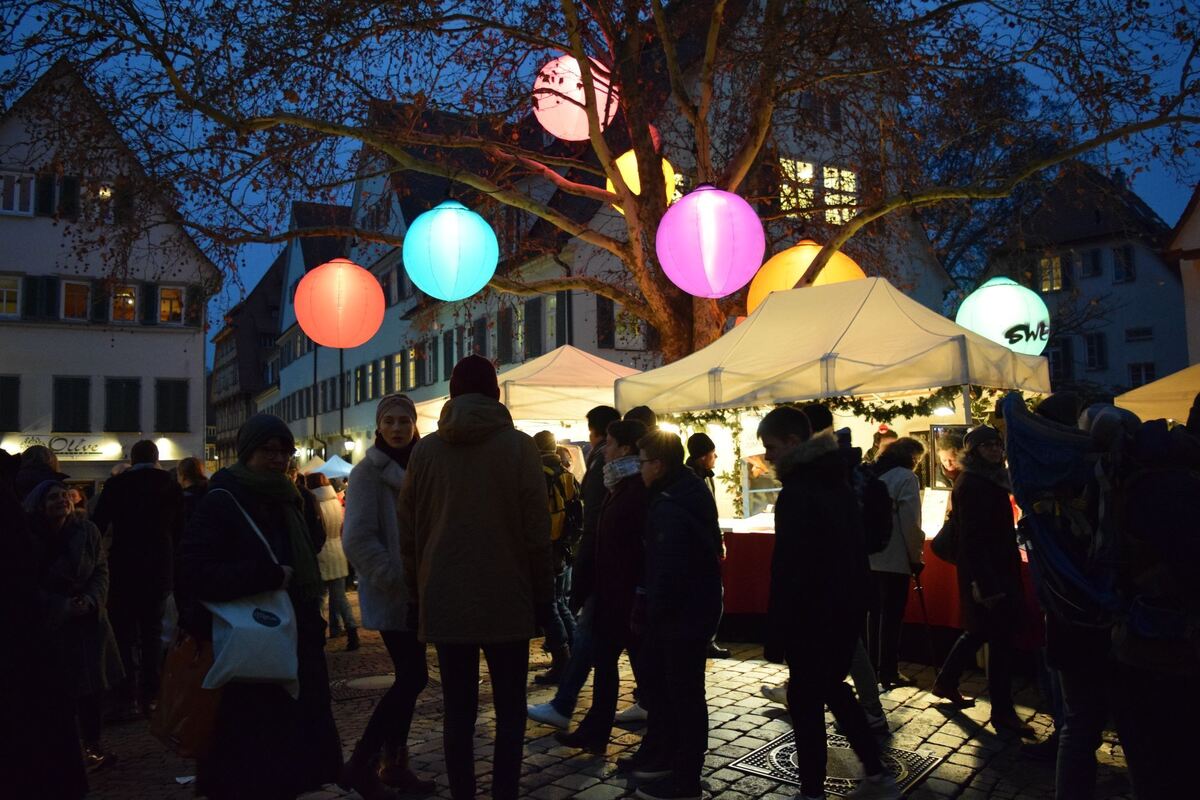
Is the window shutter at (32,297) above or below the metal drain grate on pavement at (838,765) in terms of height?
above

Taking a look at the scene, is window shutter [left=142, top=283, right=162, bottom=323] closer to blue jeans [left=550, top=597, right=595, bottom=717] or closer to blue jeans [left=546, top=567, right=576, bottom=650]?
blue jeans [left=546, top=567, right=576, bottom=650]

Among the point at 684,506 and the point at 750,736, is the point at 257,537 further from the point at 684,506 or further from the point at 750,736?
the point at 750,736

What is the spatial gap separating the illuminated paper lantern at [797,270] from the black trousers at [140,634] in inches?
280

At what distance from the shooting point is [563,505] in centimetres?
818

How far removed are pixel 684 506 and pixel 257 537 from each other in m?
1.91

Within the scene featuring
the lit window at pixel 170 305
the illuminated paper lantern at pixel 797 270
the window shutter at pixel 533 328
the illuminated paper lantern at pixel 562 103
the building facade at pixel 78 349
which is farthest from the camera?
the lit window at pixel 170 305

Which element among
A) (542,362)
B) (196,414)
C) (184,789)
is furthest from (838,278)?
(196,414)

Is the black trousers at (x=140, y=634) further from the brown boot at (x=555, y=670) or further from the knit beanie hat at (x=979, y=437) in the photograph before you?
the knit beanie hat at (x=979, y=437)

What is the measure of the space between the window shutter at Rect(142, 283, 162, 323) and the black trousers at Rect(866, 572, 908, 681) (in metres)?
33.0

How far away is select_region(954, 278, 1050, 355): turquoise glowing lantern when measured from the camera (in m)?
10.5

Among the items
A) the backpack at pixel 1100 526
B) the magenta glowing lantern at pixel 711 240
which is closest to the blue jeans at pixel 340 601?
the magenta glowing lantern at pixel 711 240

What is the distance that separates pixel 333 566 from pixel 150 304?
93.1ft

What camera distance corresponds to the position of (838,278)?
11.7 m

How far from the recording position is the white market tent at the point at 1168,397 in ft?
38.6
